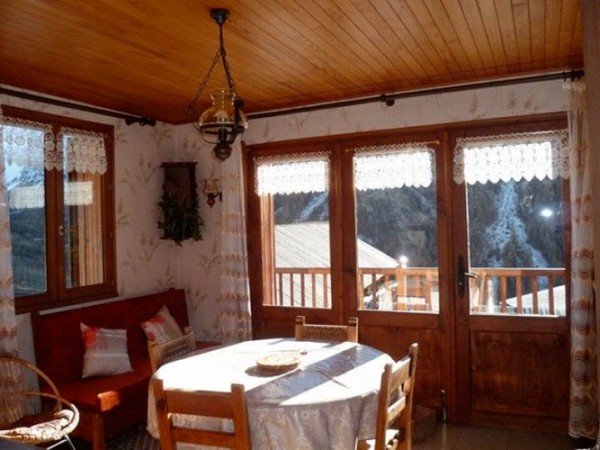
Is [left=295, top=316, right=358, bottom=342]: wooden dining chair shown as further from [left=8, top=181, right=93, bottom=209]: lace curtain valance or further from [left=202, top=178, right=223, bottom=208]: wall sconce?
[left=8, top=181, right=93, bottom=209]: lace curtain valance

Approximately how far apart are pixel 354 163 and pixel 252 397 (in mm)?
2456

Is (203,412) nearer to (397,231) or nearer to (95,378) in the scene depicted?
(95,378)

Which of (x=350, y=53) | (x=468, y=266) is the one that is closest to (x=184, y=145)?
(x=350, y=53)

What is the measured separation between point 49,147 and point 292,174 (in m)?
1.85

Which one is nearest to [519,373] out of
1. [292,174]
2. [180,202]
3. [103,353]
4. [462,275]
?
[462,275]

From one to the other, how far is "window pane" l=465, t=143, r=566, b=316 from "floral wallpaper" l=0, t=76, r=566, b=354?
346 mm

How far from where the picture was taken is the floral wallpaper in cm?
357

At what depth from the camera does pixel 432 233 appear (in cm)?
386

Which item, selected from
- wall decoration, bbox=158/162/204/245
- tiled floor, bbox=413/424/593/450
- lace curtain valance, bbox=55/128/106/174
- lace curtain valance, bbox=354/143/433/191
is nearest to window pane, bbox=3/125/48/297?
lace curtain valance, bbox=55/128/106/174

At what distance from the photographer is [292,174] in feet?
14.1

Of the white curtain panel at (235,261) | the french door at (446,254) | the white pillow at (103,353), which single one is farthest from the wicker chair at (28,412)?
the french door at (446,254)

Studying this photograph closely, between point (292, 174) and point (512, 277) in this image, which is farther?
point (292, 174)

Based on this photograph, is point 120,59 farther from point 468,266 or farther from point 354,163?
point 468,266

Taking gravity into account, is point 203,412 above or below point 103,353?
above
